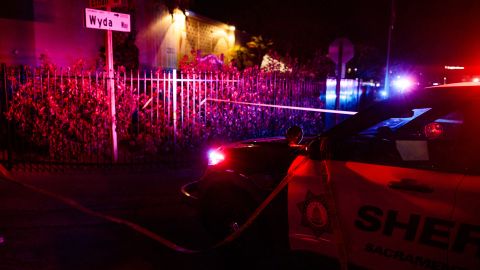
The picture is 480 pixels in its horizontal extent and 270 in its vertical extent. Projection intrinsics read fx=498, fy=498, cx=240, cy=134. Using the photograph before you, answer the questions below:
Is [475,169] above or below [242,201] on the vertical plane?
above

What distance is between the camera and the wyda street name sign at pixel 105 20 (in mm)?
8141

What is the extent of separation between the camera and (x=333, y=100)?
1400cm

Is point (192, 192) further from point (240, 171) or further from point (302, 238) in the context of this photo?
point (302, 238)

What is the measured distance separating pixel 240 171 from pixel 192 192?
1.13 metres

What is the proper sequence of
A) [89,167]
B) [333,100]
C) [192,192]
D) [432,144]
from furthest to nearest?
[333,100]
[89,167]
[192,192]
[432,144]

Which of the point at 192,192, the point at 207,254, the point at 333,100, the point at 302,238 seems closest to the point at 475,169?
the point at 302,238

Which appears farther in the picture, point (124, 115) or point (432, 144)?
point (124, 115)

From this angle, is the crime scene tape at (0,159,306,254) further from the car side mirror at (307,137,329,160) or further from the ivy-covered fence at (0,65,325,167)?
the ivy-covered fence at (0,65,325,167)

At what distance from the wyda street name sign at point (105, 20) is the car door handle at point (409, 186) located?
21.6 ft

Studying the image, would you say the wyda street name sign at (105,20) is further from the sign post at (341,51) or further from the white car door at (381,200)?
the white car door at (381,200)

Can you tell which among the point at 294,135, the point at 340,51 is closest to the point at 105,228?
the point at 294,135

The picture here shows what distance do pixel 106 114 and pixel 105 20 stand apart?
1696 millimetres

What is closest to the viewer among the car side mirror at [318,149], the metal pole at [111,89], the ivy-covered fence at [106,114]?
the car side mirror at [318,149]

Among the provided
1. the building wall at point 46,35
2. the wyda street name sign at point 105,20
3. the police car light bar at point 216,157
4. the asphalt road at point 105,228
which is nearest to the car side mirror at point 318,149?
the asphalt road at point 105,228
